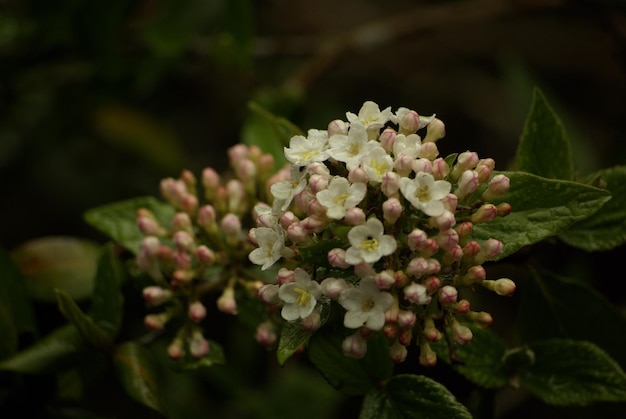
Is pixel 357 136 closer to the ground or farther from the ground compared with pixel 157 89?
farther from the ground

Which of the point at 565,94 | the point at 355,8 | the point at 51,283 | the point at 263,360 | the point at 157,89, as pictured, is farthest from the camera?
the point at 355,8

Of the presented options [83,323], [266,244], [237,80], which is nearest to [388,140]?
[266,244]

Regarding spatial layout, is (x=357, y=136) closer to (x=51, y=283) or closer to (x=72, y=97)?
(x=51, y=283)

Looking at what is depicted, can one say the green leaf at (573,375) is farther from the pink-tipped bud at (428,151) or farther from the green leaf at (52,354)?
the green leaf at (52,354)

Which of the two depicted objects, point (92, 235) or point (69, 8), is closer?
point (69, 8)

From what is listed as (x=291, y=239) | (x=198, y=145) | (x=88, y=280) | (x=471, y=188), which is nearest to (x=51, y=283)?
(x=88, y=280)

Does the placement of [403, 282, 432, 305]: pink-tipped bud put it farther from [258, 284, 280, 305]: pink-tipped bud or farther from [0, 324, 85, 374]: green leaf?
[0, 324, 85, 374]: green leaf

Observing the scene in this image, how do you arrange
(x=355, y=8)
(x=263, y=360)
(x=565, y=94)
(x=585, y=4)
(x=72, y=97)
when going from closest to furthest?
(x=585, y=4) → (x=72, y=97) → (x=263, y=360) → (x=565, y=94) → (x=355, y=8)
